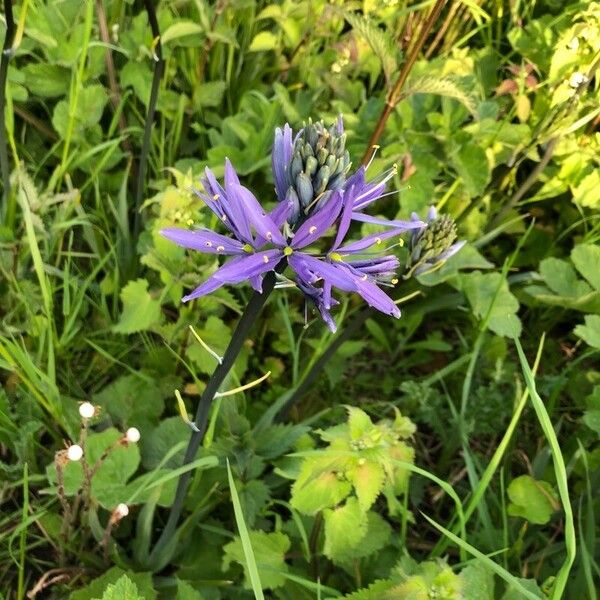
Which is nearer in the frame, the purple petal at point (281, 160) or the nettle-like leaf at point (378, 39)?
the purple petal at point (281, 160)

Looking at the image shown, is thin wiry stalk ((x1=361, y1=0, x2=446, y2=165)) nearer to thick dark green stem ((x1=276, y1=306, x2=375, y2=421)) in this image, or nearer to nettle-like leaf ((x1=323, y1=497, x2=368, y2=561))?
thick dark green stem ((x1=276, y1=306, x2=375, y2=421))

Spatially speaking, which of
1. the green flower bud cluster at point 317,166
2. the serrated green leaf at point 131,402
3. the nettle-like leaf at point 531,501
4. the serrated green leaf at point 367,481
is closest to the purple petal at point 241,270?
the green flower bud cluster at point 317,166

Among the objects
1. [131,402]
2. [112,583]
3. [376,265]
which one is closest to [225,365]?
[376,265]

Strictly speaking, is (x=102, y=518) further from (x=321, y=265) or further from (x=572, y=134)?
(x=572, y=134)

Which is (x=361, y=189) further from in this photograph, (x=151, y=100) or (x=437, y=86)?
(x=151, y=100)

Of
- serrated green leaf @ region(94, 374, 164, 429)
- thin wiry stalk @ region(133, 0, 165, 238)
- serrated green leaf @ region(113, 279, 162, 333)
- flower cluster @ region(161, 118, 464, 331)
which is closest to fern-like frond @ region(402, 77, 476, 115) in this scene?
thin wiry stalk @ region(133, 0, 165, 238)

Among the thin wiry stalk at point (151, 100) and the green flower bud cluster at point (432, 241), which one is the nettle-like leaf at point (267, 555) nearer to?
the green flower bud cluster at point (432, 241)

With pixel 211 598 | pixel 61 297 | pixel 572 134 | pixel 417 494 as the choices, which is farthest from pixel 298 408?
pixel 572 134
